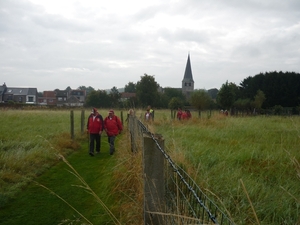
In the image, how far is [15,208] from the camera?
5.36 meters

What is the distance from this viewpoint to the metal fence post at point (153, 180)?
9.70ft

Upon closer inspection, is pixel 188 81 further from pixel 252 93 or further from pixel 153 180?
pixel 153 180

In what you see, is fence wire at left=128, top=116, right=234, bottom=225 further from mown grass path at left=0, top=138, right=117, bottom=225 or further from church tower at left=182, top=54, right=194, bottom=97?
church tower at left=182, top=54, right=194, bottom=97

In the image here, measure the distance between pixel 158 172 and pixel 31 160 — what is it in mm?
5946

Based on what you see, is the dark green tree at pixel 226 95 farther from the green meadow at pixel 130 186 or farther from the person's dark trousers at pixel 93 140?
the green meadow at pixel 130 186

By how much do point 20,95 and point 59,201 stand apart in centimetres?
9205

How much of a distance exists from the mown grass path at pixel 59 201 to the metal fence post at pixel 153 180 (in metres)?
1.19

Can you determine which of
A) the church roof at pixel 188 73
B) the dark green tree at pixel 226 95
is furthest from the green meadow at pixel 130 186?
the church roof at pixel 188 73

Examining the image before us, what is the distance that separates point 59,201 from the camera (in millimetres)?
5656

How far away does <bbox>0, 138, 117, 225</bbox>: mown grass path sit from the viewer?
491 centimetres

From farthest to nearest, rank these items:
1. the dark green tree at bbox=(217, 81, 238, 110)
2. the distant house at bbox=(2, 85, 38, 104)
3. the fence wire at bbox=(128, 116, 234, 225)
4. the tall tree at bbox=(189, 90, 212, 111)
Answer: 1. the distant house at bbox=(2, 85, 38, 104)
2. the dark green tree at bbox=(217, 81, 238, 110)
3. the tall tree at bbox=(189, 90, 212, 111)
4. the fence wire at bbox=(128, 116, 234, 225)

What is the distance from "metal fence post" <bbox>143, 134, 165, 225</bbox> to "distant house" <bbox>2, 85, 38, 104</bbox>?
3635 inches

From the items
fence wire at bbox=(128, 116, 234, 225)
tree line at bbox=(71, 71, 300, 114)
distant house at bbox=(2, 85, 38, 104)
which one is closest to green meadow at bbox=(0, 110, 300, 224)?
fence wire at bbox=(128, 116, 234, 225)

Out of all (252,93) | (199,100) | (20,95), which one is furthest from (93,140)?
(20,95)
